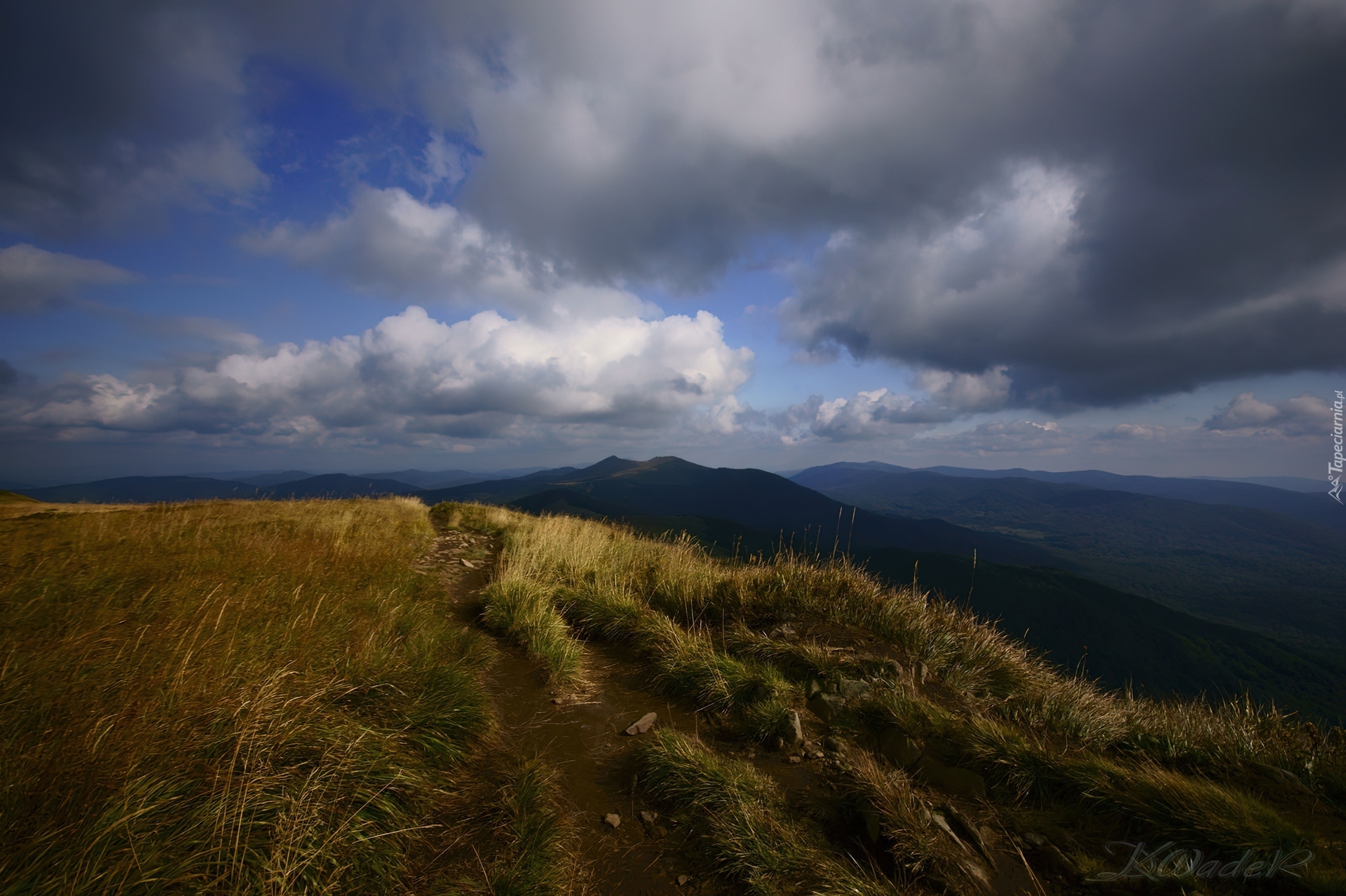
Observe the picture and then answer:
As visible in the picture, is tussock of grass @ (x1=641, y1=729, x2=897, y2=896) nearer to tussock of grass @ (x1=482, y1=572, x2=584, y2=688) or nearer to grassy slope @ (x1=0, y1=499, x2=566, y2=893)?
grassy slope @ (x1=0, y1=499, x2=566, y2=893)

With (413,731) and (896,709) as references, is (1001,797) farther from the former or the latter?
(413,731)

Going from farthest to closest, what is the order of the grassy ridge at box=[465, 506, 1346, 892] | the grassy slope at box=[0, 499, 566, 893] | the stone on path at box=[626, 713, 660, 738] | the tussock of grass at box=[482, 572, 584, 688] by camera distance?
the tussock of grass at box=[482, 572, 584, 688] < the stone on path at box=[626, 713, 660, 738] < the grassy ridge at box=[465, 506, 1346, 892] < the grassy slope at box=[0, 499, 566, 893]

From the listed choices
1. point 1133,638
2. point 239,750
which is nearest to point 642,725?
point 239,750

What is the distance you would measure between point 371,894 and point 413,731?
1.34 metres

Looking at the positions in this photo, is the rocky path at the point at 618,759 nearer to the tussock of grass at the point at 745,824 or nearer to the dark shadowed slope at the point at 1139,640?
the tussock of grass at the point at 745,824

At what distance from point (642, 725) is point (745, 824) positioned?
188 cm

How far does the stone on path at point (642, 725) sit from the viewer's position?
197 inches

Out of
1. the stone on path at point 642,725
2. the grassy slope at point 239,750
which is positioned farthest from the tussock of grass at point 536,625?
the stone on path at point 642,725

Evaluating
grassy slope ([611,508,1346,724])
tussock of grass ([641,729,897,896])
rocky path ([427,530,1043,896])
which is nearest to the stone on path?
rocky path ([427,530,1043,896])

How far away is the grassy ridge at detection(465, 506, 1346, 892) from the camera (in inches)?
130

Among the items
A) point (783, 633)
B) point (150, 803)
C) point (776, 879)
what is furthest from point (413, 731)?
point (783, 633)

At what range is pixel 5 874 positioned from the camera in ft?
7.03

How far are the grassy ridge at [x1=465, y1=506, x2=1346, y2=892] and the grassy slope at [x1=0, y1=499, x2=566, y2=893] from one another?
159cm

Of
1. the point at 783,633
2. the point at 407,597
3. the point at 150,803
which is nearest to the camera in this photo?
the point at 150,803
